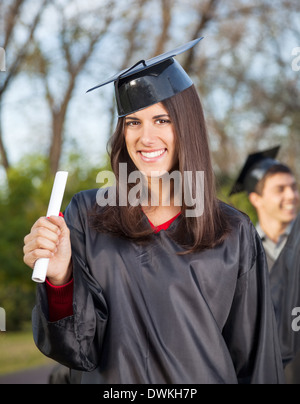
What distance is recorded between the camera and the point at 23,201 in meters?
10.8

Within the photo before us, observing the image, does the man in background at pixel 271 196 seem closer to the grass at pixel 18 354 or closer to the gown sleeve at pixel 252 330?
the gown sleeve at pixel 252 330

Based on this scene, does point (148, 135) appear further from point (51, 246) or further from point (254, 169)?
point (254, 169)

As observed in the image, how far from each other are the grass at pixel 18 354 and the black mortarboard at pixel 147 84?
21.7ft

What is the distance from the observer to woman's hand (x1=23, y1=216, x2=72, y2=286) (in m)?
1.77

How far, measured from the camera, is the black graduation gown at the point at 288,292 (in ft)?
8.31

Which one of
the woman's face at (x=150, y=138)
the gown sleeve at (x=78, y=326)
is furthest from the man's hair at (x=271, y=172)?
the gown sleeve at (x=78, y=326)

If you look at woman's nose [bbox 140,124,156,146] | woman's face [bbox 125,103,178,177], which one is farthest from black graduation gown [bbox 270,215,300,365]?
woman's nose [bbox 140,124,156,146]

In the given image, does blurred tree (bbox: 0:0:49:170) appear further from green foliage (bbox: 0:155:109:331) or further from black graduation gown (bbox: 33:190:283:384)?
black graduation gown (bbox: 33:190:283:384)

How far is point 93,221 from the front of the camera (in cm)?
217

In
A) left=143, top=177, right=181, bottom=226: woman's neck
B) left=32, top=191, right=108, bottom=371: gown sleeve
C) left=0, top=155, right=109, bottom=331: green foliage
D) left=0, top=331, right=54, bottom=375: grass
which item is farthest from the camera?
left=0, top=155, right=109, bottom=331: green foliage

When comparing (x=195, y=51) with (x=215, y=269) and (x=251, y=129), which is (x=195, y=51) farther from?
(x=215, y=269)

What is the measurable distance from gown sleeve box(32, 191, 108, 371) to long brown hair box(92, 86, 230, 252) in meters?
0.18

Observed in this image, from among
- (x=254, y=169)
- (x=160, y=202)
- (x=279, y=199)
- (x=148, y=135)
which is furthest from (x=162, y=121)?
(x=254, y=169)

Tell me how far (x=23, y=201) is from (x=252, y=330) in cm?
905
